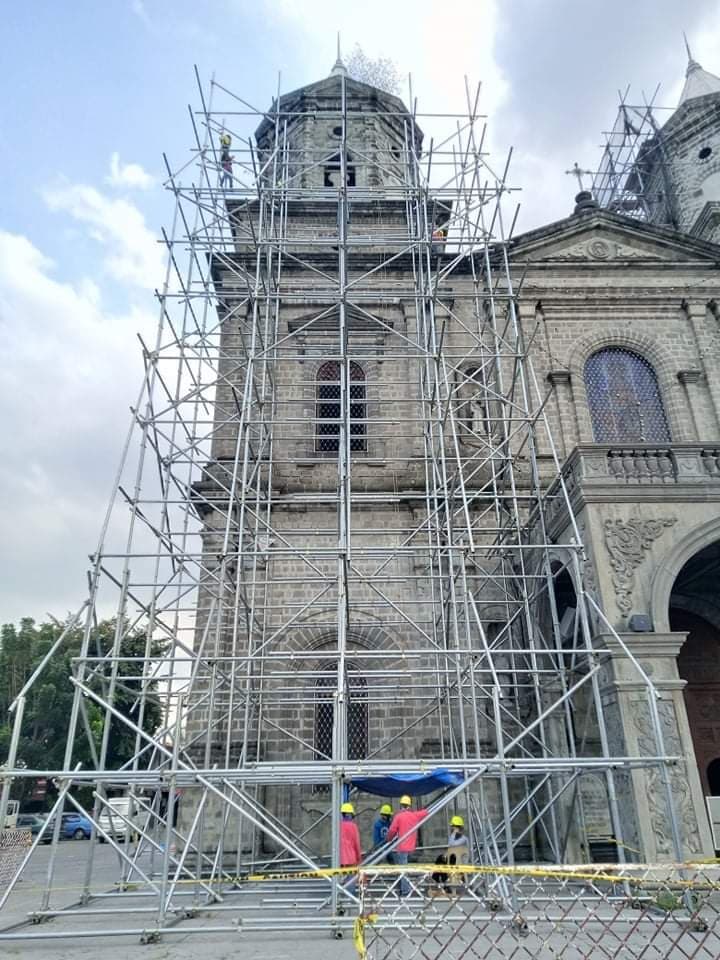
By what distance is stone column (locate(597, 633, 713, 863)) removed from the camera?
8.73m

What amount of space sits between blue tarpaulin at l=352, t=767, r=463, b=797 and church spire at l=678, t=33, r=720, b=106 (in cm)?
2387

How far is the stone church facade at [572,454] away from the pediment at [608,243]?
0.04 metres

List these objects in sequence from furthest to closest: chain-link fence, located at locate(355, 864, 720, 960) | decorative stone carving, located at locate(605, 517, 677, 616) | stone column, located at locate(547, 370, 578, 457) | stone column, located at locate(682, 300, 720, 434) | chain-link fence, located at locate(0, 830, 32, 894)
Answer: stone column, located at locate(682, 300, 720, 434), stone column, located at locate(547, 370, 578, 457), chain-link fence, located at locate(0, 830, 32, 894), decorative stone carving, located at locate(605, 517, 677, 616), chain-link fence, located at locate(355, 864, 720, 960)

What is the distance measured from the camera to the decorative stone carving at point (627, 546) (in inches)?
396

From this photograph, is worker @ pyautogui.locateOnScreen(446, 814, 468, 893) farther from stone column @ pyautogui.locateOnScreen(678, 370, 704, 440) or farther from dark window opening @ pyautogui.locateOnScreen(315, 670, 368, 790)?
stone column @ pyautogui.locateOnScreen(678, 370, 704, 440)

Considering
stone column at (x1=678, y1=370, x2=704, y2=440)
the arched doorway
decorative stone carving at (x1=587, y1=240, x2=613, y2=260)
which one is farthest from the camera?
decorative stone carving at (x1=587, y1=240, x2=613, y2=260)

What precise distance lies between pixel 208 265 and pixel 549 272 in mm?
7861

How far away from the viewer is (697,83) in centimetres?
2423

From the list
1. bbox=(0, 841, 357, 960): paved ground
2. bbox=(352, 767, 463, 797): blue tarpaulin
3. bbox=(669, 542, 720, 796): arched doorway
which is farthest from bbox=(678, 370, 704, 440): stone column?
bbox=(0, 841, 357, 960): paved ground

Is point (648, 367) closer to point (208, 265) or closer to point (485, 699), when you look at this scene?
point (485, 699)

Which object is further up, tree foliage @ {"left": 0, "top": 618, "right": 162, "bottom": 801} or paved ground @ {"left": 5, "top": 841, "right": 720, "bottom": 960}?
tree foliage @ {"left": 0, "top": 618, "right": 162, "bottom": 801}

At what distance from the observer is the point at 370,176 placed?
18609 mm

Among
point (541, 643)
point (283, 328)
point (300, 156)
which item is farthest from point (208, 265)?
point (541, 643)

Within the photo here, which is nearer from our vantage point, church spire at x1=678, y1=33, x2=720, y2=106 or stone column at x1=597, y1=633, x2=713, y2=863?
stone column at x1=597, y1=633, x2=713, y2=863
